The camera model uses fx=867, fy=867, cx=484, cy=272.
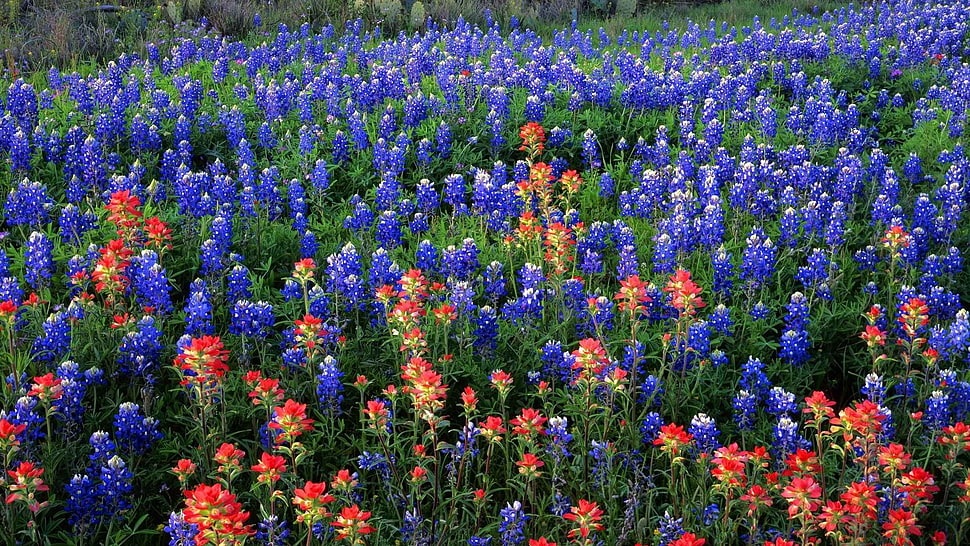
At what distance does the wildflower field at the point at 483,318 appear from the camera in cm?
295

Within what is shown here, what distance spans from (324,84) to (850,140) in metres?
4.23

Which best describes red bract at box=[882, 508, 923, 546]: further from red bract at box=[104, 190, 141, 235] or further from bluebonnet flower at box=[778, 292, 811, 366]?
red bract at box=[104, 190, 141, 235]

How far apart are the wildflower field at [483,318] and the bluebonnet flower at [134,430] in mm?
11

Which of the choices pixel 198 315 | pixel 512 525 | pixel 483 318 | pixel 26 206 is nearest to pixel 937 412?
pixel 512 525

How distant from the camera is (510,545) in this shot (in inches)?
115

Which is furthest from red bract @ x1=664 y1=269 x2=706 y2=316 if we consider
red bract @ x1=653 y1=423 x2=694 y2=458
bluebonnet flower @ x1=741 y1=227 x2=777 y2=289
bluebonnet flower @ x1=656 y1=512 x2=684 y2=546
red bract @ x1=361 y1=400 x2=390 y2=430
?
red bract @ x1=361 y1=400 x2=390 y2=430

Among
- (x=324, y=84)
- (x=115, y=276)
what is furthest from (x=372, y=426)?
(x=324, y=84)

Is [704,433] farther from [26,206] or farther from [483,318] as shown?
[26,206]

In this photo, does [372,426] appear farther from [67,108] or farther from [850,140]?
[67,108]

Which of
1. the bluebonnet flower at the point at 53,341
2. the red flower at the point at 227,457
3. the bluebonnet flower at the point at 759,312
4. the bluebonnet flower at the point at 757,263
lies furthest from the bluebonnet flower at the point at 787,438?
the bluebonnet flower at the point at 53,341

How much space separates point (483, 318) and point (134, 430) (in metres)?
1.51

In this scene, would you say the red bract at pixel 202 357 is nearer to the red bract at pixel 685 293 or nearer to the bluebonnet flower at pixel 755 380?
the red bract at pixel 685 293

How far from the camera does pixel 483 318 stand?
3893 mm

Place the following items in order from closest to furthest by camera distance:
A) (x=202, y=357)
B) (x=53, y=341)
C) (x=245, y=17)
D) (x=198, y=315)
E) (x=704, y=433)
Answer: (x=202, y=357) → (x=704, y=433) → (x=53, y=341) → (x=198, y=315) → (x=245, y=17)
